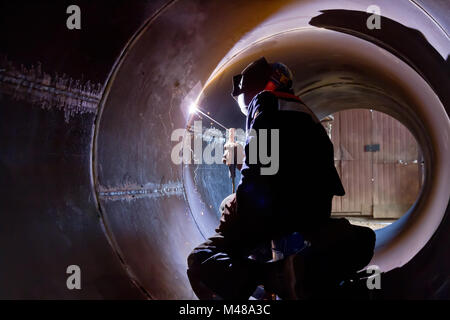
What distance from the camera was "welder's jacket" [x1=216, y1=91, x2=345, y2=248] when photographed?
6.59ft

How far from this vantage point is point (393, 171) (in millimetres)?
10297

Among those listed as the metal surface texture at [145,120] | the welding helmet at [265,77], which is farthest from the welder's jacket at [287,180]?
the metal surface texture at [145,120]

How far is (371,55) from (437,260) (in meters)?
2.12

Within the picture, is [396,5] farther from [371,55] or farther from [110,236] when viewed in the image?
[110,236]

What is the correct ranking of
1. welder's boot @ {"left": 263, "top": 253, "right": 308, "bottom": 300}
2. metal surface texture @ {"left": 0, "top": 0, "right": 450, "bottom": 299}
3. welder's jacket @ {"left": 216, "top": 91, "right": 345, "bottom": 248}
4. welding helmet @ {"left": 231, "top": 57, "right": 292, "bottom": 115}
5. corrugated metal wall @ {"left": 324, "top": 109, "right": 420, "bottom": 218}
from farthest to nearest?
1. corrugated metal wall @ {"left": 324, "top": 109, "right": 420, "bottom": 218}
2. welding helmet @ {"left": 231, "top": 57, "right": 292, "bottom": 115}
3. welder's jacket @ {"left": 216, "top": 91, "right": 345, "bottom": 248}
4. welder's boot @ {"left": 263, "top": 253, "right": 308, "bottom": 300}
5. metal surface texture @ {"left": 0, "top": 0, "right": 450, "bottom": 299}

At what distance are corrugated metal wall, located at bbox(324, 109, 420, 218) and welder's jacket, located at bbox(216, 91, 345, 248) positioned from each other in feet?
28.0

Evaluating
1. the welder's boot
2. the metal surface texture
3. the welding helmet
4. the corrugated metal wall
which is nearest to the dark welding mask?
the welding helmet

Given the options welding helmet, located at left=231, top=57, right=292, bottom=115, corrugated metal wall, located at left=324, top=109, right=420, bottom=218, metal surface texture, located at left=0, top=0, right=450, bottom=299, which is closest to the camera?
metal surface texture, located at left=0, top=0, right=450, bottom=299

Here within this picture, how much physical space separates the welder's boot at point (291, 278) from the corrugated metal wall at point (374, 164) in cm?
878

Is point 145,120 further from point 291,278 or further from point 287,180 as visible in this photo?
point 291,278

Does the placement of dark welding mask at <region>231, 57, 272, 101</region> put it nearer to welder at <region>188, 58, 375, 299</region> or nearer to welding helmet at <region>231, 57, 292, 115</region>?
welding helmet at <region>231, 57, 292, 115</region>

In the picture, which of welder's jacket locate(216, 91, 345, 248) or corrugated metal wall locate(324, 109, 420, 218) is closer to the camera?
welder's jacket locate(216, 91, 345, 248)

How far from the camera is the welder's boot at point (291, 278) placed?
6.22 feet
